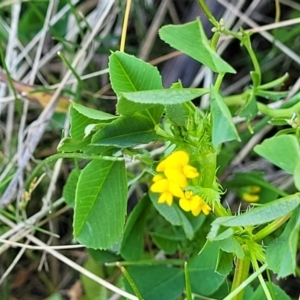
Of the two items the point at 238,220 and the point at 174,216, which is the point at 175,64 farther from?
the point at 238,220

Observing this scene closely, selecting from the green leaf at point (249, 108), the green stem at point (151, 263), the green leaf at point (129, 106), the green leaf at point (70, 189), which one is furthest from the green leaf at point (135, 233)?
the green leaf at point (129, 106)

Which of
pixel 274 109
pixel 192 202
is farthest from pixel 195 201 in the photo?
pixel 274 109

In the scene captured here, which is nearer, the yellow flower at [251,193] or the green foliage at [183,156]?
the green foliage at [183,156]

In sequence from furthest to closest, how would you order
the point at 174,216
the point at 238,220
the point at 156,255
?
the point at 156,255
the point at 174,216
the point at 238,220

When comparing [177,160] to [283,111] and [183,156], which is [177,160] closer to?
[183,156]

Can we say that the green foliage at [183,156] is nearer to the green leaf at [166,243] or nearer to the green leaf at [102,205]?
the green leaf at [102,205]

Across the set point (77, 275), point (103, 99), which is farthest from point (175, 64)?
point (77, 275)
